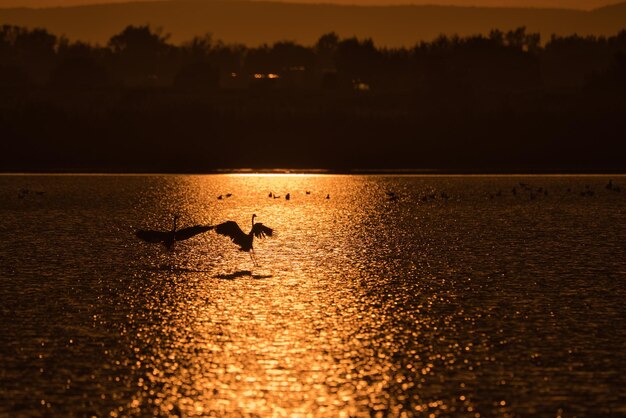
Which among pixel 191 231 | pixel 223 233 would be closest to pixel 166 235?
pixel 191 231

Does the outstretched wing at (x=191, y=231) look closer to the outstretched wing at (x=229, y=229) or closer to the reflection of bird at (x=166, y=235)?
the reflection of bird at (x=166, y=235)

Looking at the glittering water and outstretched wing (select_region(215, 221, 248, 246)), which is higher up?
outstretched wing (select_region(215, 221, 248, 246))

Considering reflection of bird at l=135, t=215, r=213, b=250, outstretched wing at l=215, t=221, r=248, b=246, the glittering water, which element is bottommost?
the glittering water

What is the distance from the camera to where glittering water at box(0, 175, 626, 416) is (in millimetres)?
16875

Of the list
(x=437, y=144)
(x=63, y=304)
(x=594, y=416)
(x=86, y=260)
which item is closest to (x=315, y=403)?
(x=594, y=416)

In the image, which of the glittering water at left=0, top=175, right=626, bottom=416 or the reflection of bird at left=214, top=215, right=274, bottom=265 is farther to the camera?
the reflection of bird at left=214, top=215, right=274, bottom=265

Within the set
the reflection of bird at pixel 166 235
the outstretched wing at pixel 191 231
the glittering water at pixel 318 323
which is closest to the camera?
the glittering water at pixel 318 323

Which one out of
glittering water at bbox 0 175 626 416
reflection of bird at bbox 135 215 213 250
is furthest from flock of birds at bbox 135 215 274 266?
glittering water at bbox 0 175 626 416

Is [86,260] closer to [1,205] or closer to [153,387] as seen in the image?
[153,387]

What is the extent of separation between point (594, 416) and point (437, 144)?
359 feet

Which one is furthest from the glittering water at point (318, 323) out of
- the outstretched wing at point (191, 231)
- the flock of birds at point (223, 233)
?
the outstretched wing at point (191, 231)

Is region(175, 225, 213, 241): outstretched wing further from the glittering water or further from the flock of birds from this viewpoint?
the glittering water

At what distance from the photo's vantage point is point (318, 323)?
915 inches

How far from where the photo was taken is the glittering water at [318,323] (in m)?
16.9
